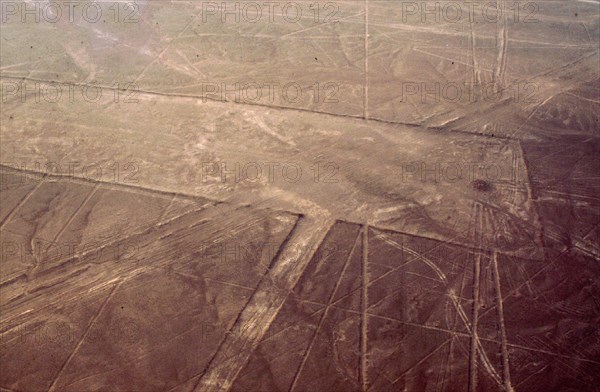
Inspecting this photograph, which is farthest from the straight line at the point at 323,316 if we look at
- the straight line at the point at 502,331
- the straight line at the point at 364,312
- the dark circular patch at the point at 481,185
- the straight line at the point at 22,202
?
the straight line at the point at 22,202

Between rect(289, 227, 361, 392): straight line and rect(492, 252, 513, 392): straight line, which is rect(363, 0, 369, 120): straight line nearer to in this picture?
rect(289, 227, 361, 392): straight line

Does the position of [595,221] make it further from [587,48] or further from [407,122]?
[587,48]

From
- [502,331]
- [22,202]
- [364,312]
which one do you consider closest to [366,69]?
[364,312]

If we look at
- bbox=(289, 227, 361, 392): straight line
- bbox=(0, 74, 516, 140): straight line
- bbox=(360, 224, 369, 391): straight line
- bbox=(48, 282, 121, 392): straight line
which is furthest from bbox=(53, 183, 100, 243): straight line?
bbox=(360, 224, 369, 391): straight line

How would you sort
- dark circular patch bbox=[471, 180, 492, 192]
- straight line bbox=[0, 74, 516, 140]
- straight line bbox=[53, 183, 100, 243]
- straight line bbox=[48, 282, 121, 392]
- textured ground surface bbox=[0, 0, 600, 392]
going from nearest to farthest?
straight line bbox=[48, 282, 121, 392], textured ground surface bbox=[0, 0, 600, 392], straight line bbox=[53, 183, 100, 243], dark circular patch bbox=[471, 180, 492, 192], straight line bbox=[0, 74, 516, 140]

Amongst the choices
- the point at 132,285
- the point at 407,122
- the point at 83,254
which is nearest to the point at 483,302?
the point at 407,122
